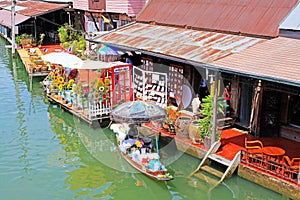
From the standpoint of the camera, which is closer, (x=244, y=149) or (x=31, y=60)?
(x=244, y=149)

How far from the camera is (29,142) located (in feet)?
55.0

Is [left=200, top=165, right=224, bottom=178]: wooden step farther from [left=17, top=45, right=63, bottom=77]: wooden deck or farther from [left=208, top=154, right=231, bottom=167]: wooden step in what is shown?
[left=17, top=45, right=63, bottom=77]: wooden deck

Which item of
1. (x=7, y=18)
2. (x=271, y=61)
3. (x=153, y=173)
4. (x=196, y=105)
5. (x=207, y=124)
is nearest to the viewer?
(x=271, y=61)

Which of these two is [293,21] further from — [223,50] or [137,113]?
[137,113]

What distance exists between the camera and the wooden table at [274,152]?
12.4 meters

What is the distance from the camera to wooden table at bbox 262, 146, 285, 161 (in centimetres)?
1241

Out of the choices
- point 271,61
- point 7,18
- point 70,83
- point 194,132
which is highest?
point 7,18

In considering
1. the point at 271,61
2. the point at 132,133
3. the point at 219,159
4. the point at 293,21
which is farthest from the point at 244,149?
the point at 293,21

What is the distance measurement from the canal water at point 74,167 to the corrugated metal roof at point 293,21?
5516mm

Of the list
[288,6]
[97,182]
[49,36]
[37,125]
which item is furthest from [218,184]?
[49,36]

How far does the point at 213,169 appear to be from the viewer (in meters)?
13.5

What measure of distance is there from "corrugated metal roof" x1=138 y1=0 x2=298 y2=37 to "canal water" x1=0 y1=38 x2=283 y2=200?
5483 millimetres

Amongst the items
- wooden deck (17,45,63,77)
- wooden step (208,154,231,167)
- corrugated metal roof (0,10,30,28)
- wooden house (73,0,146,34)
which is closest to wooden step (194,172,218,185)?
wooden step (208,154,231,167)

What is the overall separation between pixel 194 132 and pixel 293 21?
17.4ft
